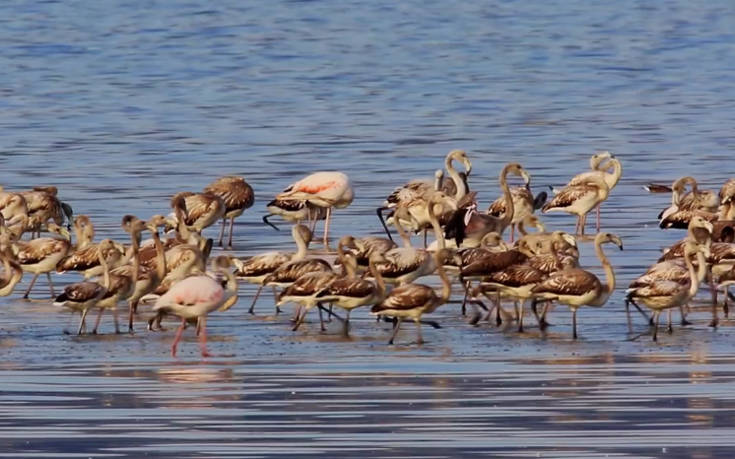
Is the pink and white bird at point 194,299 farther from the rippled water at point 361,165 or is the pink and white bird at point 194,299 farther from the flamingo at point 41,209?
the flamingo at point 41,209

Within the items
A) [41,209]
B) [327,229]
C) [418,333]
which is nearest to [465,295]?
[418,333]

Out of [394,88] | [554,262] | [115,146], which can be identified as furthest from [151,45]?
[554,262]

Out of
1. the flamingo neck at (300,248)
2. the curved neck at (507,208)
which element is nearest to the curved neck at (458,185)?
the curved neck at (507,208)

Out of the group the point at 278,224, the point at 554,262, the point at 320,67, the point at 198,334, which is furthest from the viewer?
the point at 320,67

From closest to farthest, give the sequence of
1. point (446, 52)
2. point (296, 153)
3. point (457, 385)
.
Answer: point (457, 385) → point (296, 153) → point (446, 52)

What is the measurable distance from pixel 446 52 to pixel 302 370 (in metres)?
40.0

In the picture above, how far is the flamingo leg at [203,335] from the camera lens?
15.3 meters

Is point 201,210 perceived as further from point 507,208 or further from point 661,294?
point 661,294

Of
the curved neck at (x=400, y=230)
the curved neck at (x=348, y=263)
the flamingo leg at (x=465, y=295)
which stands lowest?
the flamingo leg at (x=465, y=295)

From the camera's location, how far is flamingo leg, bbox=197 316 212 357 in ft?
50.3

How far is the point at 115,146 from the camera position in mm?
31641

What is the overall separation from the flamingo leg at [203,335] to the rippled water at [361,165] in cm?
10

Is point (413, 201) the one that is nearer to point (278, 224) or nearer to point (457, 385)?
point (278, 224)

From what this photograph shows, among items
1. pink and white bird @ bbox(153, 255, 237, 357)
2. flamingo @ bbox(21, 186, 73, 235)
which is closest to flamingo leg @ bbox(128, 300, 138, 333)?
pink and white bird @ bbox(153, 255, 237, 357)
